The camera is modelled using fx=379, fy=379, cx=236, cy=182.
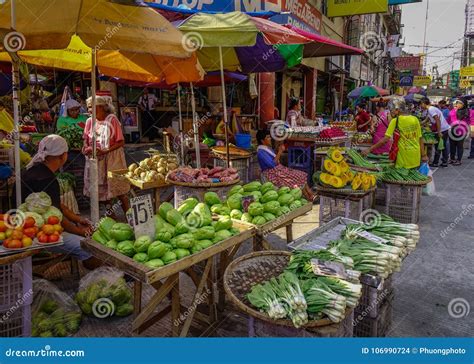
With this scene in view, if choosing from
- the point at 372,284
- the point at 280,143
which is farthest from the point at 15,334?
the point at 280,143

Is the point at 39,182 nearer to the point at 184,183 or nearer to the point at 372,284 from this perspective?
the point at 184,183

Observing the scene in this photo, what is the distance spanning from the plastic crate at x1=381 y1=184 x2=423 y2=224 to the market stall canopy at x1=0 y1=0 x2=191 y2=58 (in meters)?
4.64

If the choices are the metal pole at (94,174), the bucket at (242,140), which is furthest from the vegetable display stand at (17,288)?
the bucket at (242,140)

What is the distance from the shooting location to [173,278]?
116 inches

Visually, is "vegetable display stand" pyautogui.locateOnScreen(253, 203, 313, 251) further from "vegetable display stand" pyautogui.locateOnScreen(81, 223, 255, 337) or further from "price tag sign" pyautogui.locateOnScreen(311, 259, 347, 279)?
"price tag sign" pyautogui.locateOnScreen(311, 259, 347, 279)

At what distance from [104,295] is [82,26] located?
2.40m

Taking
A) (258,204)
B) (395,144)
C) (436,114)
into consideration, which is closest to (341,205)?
(395,144)

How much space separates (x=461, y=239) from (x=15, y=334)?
19.7 ft

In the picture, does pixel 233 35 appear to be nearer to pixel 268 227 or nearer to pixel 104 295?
pixel 268 227

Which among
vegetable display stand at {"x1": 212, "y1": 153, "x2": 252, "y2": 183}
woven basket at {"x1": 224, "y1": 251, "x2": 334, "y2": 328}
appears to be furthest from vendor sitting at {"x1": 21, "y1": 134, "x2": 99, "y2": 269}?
vegetable display stand at {"x1": 212, "y1": 153, "x2": 252, "y2": 183}

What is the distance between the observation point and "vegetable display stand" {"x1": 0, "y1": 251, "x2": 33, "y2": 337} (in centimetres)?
274

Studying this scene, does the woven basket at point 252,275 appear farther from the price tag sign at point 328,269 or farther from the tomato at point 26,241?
the tomato at point 26,241

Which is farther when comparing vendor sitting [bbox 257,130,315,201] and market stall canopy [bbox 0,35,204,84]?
vendor sitting [bbox 257,130,315,201]

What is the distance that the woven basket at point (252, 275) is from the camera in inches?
91.2
